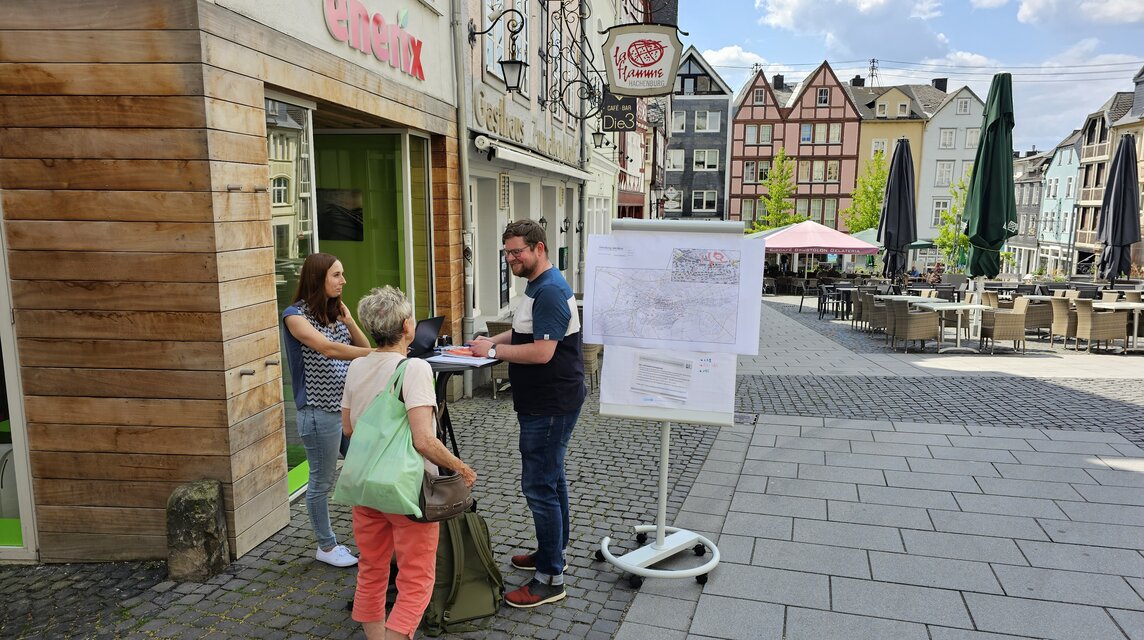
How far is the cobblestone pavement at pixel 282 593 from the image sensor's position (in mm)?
3568

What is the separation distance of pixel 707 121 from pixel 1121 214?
37.8 meters

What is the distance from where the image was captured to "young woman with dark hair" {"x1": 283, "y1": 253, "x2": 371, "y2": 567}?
3.97m

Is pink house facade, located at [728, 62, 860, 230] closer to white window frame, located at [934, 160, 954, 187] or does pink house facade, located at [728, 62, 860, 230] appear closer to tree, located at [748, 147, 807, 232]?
tree, located at [748, 147, 807, 232]

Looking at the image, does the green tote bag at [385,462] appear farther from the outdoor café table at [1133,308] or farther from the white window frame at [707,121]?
the white window frame at [707,121]

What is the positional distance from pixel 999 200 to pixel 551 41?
8.18 meters

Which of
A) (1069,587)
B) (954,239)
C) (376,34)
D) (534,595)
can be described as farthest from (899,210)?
(954,239)

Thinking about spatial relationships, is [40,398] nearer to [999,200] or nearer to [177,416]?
[177,416]

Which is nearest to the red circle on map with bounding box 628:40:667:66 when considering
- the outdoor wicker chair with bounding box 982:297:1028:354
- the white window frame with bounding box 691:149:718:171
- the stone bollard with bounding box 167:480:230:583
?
the stone bollard with bounding box 167:480:230:583

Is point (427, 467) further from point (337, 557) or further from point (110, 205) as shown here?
point (110, 205)

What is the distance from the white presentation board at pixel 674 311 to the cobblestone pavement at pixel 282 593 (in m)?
1.01

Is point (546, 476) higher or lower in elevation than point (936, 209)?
lower

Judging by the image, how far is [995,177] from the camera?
495 inches

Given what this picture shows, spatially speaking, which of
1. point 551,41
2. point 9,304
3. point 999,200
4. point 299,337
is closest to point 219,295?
point 299,337

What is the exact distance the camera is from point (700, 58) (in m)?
52.0
